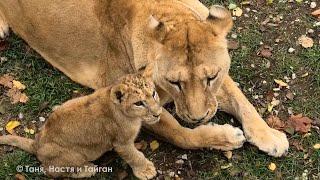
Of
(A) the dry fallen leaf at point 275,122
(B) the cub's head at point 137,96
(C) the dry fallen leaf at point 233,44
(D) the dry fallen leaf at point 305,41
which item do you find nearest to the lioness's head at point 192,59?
(B) the cub's head at point 137,96

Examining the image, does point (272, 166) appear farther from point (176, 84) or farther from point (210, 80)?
point (176, 84)

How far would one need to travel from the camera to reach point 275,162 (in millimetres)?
4930

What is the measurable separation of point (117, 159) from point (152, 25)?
1157mm

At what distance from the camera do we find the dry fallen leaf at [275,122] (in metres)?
5.11

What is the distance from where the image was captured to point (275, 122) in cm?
513

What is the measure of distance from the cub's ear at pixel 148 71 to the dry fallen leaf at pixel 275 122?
4.11ft

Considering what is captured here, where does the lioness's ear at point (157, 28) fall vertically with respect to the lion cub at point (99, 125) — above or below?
above

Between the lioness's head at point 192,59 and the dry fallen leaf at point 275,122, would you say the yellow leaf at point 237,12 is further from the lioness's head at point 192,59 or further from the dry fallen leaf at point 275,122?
the lioness's head at point 192,59

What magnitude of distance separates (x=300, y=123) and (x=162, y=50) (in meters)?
1.41

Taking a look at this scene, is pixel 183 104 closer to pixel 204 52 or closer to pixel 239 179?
pixel 204 52


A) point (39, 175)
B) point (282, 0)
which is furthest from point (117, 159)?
point (282, 0)

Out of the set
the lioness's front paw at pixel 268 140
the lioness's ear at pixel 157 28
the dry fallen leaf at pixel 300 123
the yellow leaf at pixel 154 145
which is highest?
the lioness's ear at pixel 157 28

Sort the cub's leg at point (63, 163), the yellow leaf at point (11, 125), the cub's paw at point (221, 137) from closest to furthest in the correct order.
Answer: the cub's leg at point (63, 163) → the cub's paw at point (221, 137) → the yellow leaf at point (11, 125)

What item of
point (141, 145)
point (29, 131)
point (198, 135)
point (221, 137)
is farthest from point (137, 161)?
point (29, 131)
